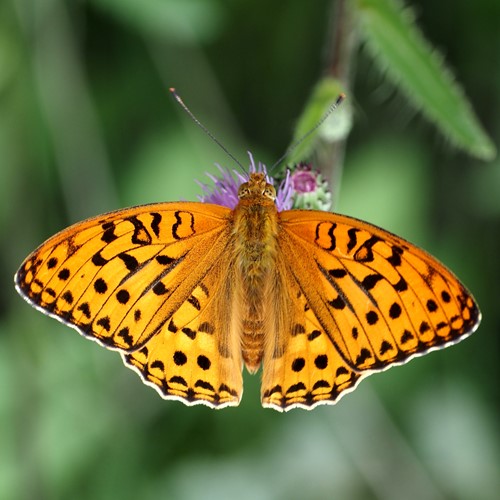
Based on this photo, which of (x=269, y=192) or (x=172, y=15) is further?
(x=172, y=15)

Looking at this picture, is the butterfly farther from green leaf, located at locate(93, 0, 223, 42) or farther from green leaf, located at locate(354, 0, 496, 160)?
green leaf, located at locate(93, 0, 223, 42)

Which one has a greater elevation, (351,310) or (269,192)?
(269,192)

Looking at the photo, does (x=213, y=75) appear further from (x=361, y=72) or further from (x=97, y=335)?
(x=97, y=335)

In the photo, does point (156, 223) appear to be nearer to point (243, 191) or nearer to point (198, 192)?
point (243, 191)

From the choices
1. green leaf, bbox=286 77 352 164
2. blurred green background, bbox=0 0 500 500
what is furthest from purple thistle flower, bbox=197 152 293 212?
blurred green background, bbox=0 0 500 500

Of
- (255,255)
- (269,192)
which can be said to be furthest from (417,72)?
(255,255)

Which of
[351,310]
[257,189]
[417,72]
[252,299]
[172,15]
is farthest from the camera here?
[172,15]
